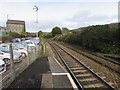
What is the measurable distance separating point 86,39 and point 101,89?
39.7 feet

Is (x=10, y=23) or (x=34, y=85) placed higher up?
(x=10, y=23)

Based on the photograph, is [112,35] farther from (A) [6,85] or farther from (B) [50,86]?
(A) [6,85]

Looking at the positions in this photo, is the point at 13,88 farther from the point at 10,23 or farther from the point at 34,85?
the point at 10,23

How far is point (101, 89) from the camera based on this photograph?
4355 mm

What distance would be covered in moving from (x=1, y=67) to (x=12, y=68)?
50 centimetres

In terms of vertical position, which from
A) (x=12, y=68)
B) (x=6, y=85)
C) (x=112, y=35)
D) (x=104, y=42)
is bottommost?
(x=6, y=85)

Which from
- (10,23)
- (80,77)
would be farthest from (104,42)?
(10,23)

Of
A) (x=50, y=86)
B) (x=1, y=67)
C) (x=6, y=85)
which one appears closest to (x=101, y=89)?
(x=50, y=86)

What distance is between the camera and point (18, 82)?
4477 millimetres

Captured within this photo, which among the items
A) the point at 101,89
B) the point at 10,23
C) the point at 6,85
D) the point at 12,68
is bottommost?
the point at 101,89

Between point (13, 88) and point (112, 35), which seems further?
point (112, 35)

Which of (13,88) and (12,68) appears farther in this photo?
(12,68)

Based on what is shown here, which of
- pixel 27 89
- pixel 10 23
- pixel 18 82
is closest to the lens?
pixel 27 89

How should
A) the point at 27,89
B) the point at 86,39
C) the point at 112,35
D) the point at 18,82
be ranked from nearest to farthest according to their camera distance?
the point at 27,89 < the point at 18,82 < the point at 112,35 < the point at 86,39
